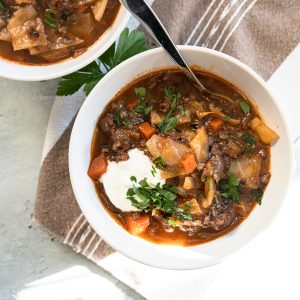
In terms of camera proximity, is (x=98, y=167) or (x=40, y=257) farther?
(x=40, y=257)

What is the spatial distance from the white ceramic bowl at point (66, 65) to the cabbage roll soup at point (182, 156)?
28cm

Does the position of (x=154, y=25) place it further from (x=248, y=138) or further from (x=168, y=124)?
(x=248, y=138)

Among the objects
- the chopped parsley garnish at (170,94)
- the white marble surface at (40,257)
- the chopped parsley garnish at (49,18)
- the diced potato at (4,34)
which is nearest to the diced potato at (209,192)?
the chopped parsley garnish at (170,94)

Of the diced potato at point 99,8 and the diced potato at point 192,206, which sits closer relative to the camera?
the diced potato at point 192,206

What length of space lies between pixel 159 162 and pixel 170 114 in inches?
10.5

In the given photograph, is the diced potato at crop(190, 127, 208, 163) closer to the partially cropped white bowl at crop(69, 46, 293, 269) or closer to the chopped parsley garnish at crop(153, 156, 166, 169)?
the chopped parsley garnish at crop(153, 156, 166, 169)

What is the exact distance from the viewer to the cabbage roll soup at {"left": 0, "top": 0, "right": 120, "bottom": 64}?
9.77 feet

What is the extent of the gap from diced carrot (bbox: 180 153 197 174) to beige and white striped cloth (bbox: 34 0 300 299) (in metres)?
0.82

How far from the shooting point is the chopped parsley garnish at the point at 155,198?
2.82 m

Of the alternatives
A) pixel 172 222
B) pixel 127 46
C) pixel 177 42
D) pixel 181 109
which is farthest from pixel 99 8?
pixel 172 222

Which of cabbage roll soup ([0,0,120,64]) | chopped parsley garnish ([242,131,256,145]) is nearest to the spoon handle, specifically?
cabbage roll soup ([0,0,120,64])

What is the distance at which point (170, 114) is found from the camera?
2854 mm

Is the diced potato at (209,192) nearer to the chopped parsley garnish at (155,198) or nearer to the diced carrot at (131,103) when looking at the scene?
the chopped parsley garnish at (155,198)

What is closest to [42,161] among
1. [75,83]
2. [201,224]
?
[75,83]
